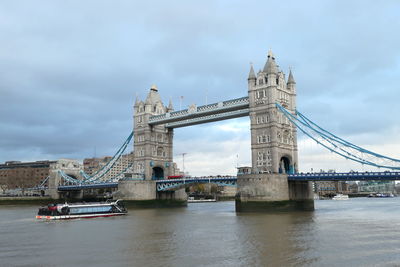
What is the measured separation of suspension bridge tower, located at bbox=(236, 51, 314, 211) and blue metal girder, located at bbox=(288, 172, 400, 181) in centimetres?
241

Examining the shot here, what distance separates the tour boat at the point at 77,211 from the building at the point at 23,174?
101888 mm

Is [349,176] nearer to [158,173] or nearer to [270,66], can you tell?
[270,66]

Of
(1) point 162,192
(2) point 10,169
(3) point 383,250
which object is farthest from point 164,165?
(2) point 10,169

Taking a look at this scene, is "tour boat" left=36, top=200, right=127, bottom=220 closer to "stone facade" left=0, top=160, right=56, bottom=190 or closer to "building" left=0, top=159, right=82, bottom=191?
"building" left=0, top=159, right=82, bottom=191

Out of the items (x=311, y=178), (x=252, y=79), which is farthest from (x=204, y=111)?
(x=311, y=178)

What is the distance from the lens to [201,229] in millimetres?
34281

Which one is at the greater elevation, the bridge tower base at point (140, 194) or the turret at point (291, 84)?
the turret at point (291, 84)

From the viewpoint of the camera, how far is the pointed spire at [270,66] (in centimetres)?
5794

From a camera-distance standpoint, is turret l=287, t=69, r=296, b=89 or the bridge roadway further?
turret l=287, t=69, r=296, b=89

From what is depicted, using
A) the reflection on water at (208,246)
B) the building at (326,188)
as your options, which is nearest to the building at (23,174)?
the building at (326,188)

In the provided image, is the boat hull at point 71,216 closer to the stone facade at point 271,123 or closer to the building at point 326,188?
the stone facade at point 271,123

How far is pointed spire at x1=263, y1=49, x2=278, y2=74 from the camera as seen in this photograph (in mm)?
57941

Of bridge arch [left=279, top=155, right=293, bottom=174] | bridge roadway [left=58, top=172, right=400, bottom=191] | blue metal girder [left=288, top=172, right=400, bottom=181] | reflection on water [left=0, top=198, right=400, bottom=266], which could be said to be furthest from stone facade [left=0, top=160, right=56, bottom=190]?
reflection on water [left=0, top=198, right=400, bottom=266]

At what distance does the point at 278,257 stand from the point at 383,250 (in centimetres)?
668
